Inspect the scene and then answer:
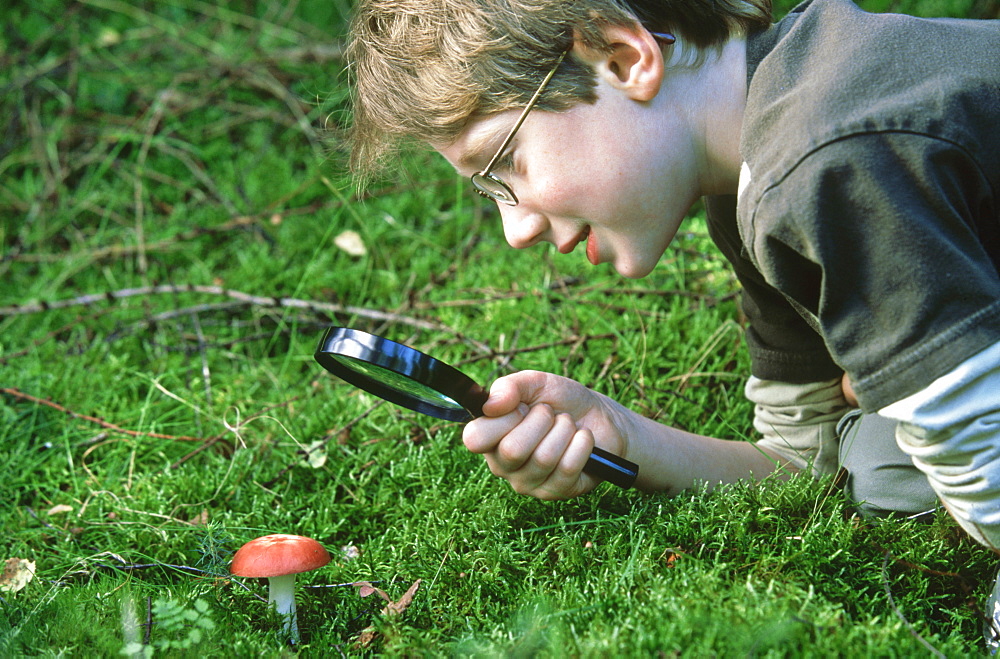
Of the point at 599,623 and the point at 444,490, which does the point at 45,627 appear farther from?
the point at 599,623

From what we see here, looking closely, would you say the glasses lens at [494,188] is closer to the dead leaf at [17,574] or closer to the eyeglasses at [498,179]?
the eyeglasses at [498,179]

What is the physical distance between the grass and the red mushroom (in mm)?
65

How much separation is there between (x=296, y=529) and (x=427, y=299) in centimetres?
132

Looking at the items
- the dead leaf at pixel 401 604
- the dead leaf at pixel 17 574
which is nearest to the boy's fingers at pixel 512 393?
the dead leaf at pixel 401 604

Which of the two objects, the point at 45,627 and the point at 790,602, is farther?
the point at 45,627

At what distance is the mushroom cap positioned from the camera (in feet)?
5.73

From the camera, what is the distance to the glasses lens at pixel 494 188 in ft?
6.66

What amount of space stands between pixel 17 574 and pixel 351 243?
1933mm

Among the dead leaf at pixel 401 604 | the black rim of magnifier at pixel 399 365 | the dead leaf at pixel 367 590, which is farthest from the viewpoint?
the dead leaf at pixel 367 590

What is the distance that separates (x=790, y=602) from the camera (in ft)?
5.20

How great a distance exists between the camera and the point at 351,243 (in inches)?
147

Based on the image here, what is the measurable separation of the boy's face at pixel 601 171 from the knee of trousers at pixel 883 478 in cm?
74

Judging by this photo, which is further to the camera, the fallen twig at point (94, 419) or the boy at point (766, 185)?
the fallen twig at point (94, 419)

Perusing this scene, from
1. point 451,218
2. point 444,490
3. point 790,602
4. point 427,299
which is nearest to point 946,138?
point 790,602
